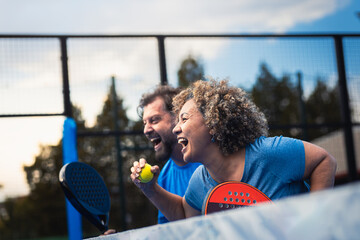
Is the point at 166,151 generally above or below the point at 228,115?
below

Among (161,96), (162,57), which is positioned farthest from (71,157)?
(162,57)

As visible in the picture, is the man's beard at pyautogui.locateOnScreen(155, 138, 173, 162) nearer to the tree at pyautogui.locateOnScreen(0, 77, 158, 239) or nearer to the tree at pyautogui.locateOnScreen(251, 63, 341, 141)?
the tree at pyautogui.locateOnScreen(0, 77, 158, 239)

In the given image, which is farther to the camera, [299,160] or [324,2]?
[324,2]

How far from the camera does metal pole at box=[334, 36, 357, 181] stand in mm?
4480

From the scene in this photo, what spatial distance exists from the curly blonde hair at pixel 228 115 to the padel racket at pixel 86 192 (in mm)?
675

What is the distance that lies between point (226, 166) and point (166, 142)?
1.06m

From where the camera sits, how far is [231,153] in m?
2.04

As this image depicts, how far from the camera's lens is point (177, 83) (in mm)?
4223

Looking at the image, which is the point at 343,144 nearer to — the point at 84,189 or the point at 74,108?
the point at 74,108

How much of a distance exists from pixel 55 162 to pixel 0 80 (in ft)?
9.83

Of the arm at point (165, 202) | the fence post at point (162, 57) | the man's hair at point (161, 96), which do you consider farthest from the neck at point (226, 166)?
the fence post at point (162, 57)

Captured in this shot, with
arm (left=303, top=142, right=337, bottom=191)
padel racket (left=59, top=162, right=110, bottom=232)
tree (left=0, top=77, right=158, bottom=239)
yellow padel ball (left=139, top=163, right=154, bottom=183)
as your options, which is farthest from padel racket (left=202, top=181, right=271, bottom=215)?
tree (left=0, top=77, right=158, bottom=239)

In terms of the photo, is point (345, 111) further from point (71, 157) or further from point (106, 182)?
point (71, 157)

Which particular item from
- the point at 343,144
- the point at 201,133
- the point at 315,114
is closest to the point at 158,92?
the point at 201,133
